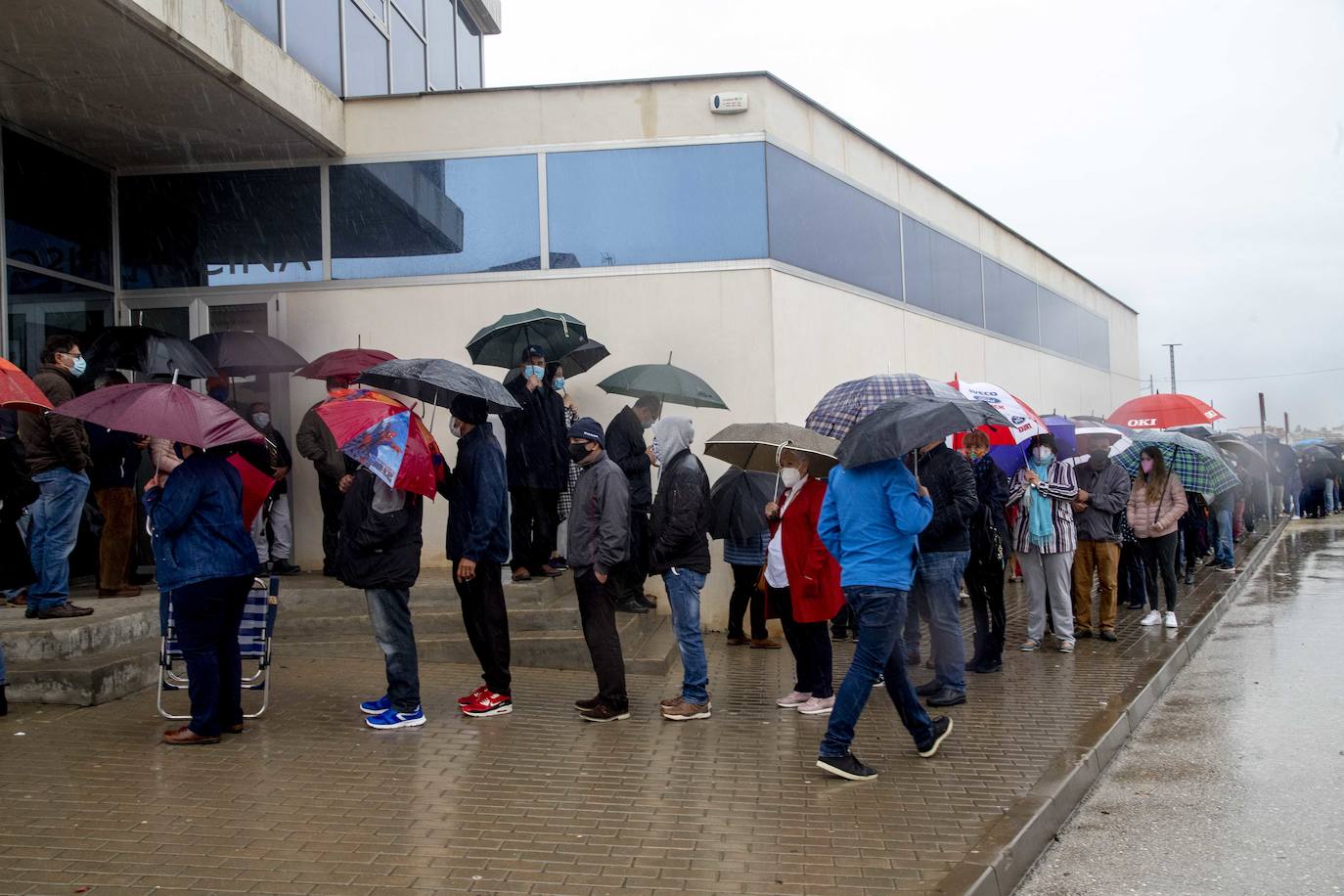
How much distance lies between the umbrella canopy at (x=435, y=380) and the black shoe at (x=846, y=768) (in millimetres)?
2902

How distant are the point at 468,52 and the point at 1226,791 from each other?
53.3ft

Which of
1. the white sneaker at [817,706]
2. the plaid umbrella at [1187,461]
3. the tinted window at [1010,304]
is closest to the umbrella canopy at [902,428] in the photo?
the white sneaker at [817,706]

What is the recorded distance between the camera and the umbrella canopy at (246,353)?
1052cm

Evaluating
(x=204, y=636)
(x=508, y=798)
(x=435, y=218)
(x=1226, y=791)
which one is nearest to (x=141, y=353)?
(x=435, y=218)

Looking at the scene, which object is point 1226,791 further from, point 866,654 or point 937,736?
point 866,654

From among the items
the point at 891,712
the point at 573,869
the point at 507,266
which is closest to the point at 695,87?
the point at 507,266

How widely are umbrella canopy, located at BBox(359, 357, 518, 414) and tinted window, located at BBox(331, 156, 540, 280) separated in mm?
4343

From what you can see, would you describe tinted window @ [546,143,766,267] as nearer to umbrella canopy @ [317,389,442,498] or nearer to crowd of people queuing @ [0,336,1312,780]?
crowd of people queuing @ [0,336,1312,780]

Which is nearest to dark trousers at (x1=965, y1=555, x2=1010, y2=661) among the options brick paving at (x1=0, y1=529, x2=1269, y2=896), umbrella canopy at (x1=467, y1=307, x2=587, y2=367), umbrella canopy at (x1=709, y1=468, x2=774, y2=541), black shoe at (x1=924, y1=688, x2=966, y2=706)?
brick paving at (x1=0, y1=529, x2=1269, y2=896)

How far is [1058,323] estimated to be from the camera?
2250cm

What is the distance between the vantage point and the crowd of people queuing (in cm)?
630

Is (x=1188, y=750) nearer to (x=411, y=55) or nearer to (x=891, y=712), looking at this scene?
(x=891, y=712)

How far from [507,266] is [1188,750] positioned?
756 cm

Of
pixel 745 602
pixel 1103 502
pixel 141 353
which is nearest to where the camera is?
pixel 141 353
